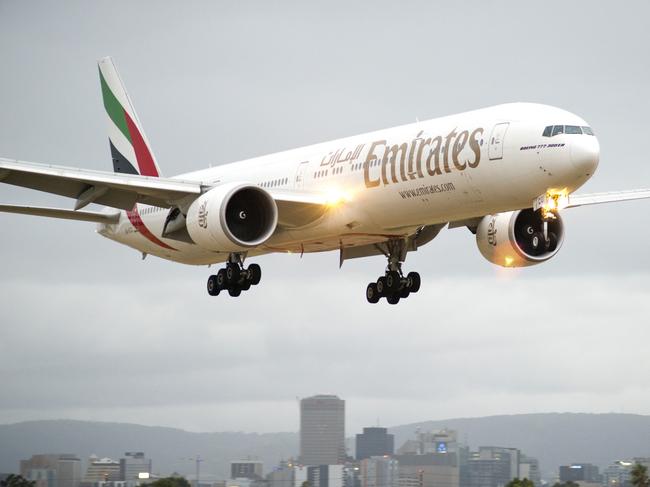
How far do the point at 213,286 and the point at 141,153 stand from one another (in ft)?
37.9

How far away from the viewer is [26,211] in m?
50.1

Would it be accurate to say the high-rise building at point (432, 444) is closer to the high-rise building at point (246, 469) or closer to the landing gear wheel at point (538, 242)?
the high-rise building at point (246, 469)

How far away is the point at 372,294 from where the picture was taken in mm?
51094

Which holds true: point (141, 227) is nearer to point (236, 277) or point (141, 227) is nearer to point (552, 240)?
point (236, 277)

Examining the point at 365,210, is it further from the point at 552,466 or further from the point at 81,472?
the point at 552,466

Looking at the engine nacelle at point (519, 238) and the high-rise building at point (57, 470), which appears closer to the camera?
the engine nacelle at point (519, 238)

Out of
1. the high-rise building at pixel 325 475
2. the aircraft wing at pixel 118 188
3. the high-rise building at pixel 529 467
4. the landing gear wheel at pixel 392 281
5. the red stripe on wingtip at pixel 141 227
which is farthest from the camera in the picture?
the high-rise building at pixel 529 467

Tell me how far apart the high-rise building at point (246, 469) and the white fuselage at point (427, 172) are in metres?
42.8

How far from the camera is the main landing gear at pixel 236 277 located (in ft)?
161

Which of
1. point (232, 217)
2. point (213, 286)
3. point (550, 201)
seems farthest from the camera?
point (213, 286)

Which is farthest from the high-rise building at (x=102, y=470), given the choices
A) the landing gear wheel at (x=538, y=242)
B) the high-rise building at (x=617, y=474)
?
the high-rise building at (x=617, y=474)

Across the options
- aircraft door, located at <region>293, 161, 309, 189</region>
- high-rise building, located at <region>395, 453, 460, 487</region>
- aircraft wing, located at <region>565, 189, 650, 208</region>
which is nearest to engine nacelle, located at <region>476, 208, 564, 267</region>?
aircraft wing, located at <region>565, 189, 650, 208</region>

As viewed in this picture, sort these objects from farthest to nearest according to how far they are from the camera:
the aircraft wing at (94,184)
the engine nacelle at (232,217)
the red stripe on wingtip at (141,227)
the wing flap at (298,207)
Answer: the red stripe on wingtip at (141,227), the wing flap at (298,207), the aircraft wing at (94,184), the engine nacelle at (232,217)

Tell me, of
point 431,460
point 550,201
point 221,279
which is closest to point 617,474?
point 431,460
